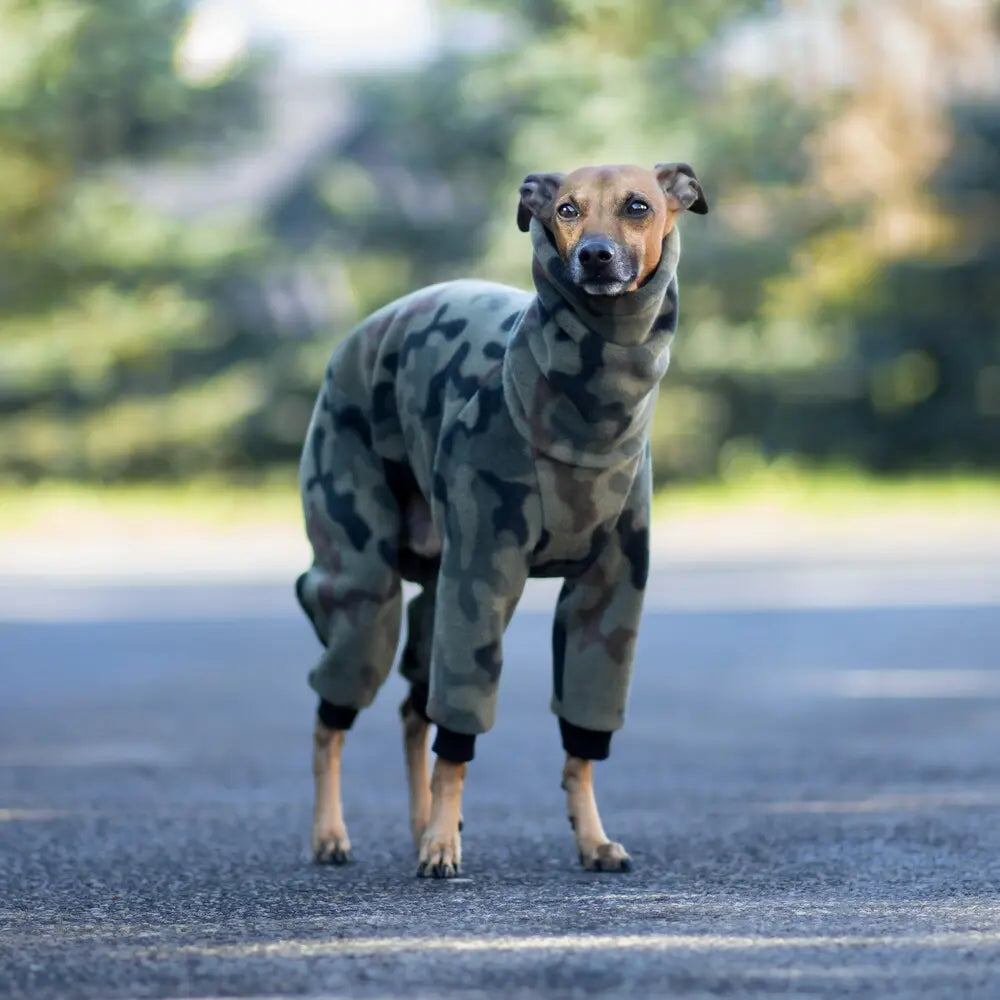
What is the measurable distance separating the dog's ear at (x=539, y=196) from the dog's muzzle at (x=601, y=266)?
0.23 m

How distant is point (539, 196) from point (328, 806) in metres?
1.88

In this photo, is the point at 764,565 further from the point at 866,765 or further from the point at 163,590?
the point at 866,765

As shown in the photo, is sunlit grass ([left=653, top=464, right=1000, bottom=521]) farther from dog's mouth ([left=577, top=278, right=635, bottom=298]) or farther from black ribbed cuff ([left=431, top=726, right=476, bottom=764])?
dog's mouth ([left=577, top=278, right=635, bottom=298])

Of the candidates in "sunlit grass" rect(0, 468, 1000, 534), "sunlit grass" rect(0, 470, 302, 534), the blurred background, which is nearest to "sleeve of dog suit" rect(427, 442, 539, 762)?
"sunlit grass" rect(0, 468, 1000, 534)

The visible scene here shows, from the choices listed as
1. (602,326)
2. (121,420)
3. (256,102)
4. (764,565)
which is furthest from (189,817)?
(256,102)

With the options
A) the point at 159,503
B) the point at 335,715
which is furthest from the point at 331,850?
the point at 159,503

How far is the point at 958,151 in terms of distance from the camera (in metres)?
33.7

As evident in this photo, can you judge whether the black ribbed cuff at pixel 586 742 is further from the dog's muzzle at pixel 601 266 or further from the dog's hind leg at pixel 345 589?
the dog's muzzle at pixel 601 266

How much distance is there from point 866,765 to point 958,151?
26861mm

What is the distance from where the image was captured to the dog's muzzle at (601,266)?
5191 mm

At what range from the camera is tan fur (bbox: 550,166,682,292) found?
17.4 ft

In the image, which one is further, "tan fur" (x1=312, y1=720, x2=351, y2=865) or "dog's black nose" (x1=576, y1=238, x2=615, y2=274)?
"tan fur" (x1=312, y1=720, x2=351, y2=865)

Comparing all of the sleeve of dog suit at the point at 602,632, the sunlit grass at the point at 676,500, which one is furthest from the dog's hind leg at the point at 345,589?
the sunlit grass at the point at 676,500

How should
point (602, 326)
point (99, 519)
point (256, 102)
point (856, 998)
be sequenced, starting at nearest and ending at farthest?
1. point (856, 998)
2. point (602, 326)
3. point (99, 519)
4. point (256, 102)
